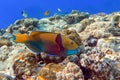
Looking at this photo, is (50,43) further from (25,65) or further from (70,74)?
(25,65)

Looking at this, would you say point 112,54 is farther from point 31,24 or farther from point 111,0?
point 111,0

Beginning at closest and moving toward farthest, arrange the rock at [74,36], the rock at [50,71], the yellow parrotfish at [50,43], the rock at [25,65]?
1. the yellow parrotfish at [50,43]
2. the rock at [50,71]
3. the rock at [25,65]
4. the rock at [74,36]

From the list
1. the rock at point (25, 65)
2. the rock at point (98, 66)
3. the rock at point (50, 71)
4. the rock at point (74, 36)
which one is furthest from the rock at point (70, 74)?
the rock at point (74, 36)

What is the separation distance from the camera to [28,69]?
3.90 m

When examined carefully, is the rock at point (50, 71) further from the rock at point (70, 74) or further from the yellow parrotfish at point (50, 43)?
the yellow parrotfish at point (50, 43)

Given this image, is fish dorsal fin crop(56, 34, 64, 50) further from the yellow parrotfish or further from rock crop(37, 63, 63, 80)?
rock crop(37, 63, 63, 80)

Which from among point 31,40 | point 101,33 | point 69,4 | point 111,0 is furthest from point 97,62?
point 69,4

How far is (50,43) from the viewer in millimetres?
2781

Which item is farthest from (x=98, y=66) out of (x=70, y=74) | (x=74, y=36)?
(x=74, y=36)

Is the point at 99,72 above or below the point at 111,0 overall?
below

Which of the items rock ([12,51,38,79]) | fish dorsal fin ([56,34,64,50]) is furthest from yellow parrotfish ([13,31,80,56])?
rock ([12,51,38,79])

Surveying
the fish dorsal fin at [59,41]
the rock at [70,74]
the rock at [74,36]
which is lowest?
the rock at [70,74]

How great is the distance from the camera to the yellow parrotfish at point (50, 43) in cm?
268

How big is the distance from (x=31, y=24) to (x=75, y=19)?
2.46 m
